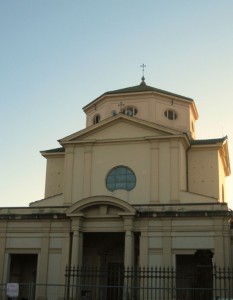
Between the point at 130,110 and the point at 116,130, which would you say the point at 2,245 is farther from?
the point at 130,110

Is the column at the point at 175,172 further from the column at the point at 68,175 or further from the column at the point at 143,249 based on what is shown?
the column at the point at 68,175

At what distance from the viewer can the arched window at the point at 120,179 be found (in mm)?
30078

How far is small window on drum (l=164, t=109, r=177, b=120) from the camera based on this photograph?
Answer: 34.9 metres

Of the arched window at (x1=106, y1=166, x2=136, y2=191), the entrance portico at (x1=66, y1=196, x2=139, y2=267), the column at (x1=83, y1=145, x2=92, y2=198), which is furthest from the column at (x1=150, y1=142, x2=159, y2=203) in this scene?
the column at (x1=83, y1=145, x2=92, y2=198)

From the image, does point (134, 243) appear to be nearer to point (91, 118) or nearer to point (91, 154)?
point (91, 154)

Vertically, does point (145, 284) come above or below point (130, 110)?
below

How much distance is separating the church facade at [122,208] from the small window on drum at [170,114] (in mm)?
1023

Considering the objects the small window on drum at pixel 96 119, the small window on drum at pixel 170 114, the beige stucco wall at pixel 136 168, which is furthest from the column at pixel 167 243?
the small window on drum at pixel 96 119

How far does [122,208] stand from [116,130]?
5.89m

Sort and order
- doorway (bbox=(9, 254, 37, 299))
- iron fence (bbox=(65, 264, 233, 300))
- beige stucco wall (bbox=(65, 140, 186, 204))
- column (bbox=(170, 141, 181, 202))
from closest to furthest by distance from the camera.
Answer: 1. iron fence (bbox=(65, 264, 233, 300))
2. column (bbox=(170, 141, 181, 202))
3. beige stucco wall (bbox=(65, 140, 186, 204))
4. doorway (bbox=(9, 254, 37, 299))

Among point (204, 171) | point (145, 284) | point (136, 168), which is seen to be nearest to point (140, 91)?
point (136, 168)

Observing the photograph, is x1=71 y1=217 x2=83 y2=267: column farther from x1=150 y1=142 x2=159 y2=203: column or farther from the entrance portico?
x1=150 y1=142 x2=159 y2=203: column

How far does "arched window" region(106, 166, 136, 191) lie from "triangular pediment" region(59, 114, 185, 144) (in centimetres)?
207

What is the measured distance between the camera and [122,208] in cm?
2750
